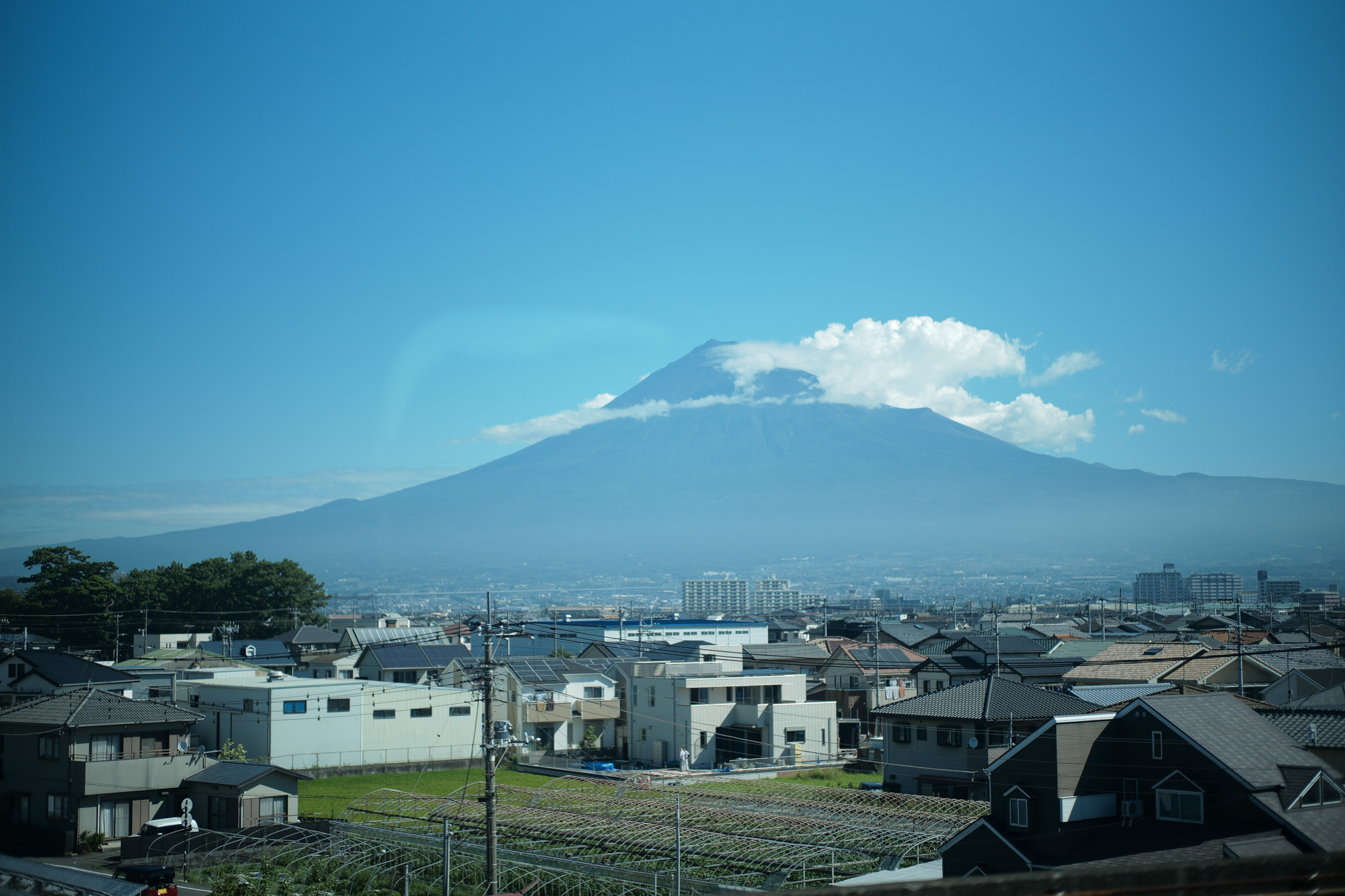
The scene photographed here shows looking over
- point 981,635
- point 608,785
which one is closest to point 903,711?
point 608,785

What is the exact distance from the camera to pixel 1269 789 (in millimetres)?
11891

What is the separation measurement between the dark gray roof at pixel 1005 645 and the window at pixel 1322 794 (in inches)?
964

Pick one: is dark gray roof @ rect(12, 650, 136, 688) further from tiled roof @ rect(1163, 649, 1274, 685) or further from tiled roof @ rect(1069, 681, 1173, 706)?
tiled roof @ rect(1163, 649, 1274, 685)

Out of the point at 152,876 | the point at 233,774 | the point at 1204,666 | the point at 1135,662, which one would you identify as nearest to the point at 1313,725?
the point at 1204,666

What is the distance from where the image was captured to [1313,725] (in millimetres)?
15492

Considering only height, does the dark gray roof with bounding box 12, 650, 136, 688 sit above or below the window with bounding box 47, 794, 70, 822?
above

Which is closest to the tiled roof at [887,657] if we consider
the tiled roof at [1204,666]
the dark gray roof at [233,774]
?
the tiled roof at [1204,666]

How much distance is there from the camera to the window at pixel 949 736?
23.0m

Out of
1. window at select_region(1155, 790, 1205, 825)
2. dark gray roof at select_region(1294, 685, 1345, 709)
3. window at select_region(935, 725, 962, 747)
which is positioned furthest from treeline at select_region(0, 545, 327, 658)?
dark gray roof at select_region(1294, 685, 1345, 709)

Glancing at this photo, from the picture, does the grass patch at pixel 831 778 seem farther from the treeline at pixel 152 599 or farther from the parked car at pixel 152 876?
the treeline at pixel 152 599

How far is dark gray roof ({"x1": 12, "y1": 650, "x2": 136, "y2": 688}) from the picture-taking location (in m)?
26.8

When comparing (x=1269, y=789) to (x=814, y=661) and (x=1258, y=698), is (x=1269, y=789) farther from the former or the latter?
(x=814, y=661)

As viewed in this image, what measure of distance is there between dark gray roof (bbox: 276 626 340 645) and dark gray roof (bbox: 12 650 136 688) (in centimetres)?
1954

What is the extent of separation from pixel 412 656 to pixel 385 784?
13335 mm
